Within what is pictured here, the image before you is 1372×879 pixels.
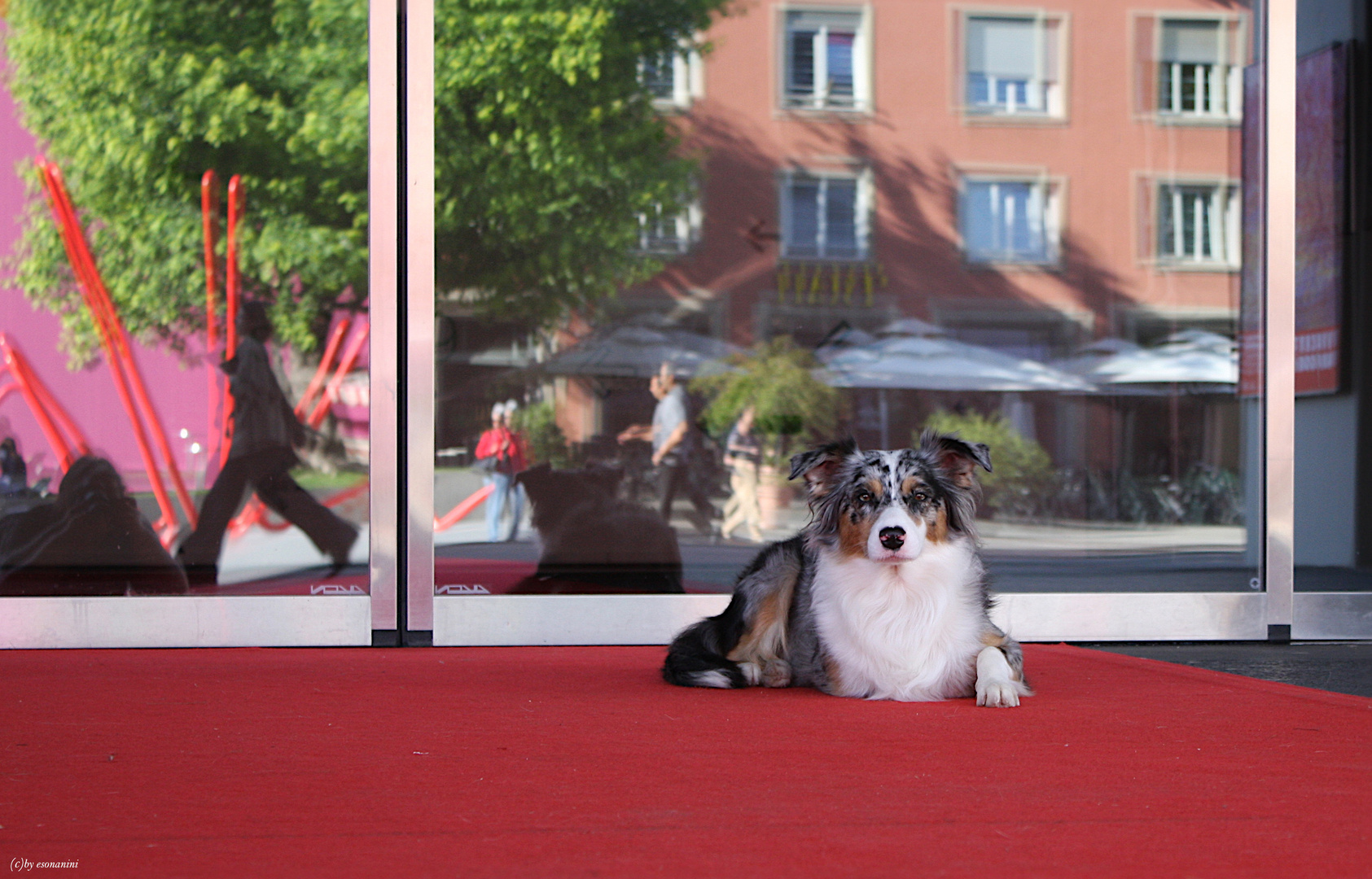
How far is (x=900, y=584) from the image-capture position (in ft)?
10.2

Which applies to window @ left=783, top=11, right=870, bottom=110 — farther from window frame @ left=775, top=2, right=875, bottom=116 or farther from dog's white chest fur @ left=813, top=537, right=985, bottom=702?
dog's white chest fur @ left=813, top=537, right=985, bottom=702

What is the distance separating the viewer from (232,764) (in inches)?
90.5

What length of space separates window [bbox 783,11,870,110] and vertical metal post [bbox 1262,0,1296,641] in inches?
93.2

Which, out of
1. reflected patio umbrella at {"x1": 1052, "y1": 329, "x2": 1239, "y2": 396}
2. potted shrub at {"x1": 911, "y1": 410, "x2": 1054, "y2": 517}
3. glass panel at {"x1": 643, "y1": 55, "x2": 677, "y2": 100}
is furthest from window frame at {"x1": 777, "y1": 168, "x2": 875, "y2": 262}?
reflected patio umbrella at {"x1": 1052, "y1": 329, "x2": 1239, "y2": 396}

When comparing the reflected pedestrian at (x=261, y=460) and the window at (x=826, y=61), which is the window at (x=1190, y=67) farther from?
the reflected pedestrian at (x=261, y=460)

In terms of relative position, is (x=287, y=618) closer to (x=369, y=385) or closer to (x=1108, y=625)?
(x=369, y=385)

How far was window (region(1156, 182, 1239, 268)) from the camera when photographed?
6.66 meters

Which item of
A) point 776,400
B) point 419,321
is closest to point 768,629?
point 419,321

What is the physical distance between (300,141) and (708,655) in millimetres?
3836

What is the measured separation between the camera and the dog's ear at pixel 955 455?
10.4ft

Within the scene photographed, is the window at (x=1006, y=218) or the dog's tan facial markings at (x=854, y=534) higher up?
the window at (x=1006, y=218)

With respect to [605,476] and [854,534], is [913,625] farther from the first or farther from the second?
[605,476]

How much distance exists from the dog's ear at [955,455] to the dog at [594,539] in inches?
78.1

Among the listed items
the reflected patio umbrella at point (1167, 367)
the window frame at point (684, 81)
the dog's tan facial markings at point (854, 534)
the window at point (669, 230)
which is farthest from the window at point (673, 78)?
the dog's tan facial markings at point (854, 534)
